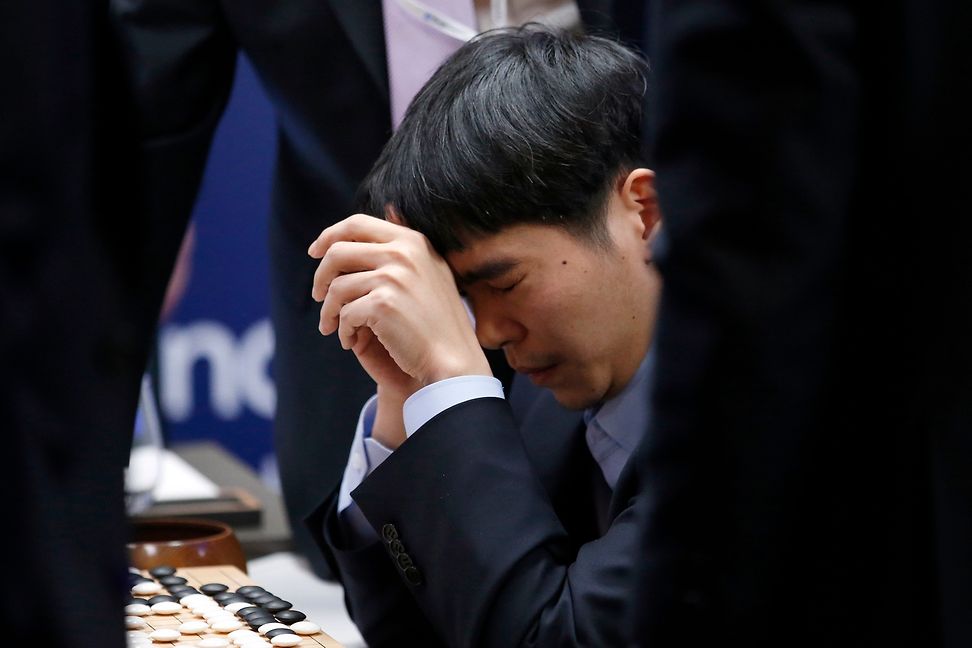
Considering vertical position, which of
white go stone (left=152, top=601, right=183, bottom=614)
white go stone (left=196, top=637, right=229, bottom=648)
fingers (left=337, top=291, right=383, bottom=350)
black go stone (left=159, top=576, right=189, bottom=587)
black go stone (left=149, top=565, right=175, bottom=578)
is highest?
fingers (left=337, top=291, right=383, bottom=350)

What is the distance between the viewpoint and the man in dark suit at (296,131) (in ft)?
5.47

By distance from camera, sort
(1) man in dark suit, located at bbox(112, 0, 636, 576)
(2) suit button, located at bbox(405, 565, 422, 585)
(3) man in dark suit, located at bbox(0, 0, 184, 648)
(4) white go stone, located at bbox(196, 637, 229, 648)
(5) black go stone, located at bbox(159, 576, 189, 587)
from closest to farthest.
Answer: (3) man in dark suit, located at bbox(0, 0, 184, 648) < (4) white go stone, located at bbox(196, 637, 229, 648) < (2) suit button, located at bbox(405, 565, 422, 585) < (5) black go stone, located at bbox(159, 576, 189, 587) < (1) man in dark suit, located at bbox(112, 0, 636, 576)

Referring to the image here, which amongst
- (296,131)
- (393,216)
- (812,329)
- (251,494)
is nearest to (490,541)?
(393,216)

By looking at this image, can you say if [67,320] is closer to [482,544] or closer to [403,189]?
[482,544]

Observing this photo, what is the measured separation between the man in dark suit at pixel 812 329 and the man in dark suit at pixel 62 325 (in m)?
0.22

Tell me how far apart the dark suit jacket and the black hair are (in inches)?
7.6

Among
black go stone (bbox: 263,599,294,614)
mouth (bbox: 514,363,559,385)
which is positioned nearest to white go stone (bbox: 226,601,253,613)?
black go stone (bbox: 263,599,294,614)

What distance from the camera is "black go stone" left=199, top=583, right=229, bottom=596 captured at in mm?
1198

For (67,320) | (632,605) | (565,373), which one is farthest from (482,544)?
(67,320)

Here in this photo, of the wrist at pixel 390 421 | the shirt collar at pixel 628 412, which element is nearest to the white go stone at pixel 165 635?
the wrist at pixel 390 421

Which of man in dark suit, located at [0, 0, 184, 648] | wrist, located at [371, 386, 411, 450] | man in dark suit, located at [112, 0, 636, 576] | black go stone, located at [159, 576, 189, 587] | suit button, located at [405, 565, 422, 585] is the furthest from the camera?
man in dark suit, located at [112, 0, 636, 576]

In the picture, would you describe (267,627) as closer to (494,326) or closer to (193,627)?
(193,627)

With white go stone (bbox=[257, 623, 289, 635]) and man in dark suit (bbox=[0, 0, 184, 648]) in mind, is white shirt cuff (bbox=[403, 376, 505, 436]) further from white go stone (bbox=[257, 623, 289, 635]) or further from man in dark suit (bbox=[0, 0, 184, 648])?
man in dark suit (bbox=[0, 0, 184, 648])

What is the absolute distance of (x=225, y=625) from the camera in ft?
3.56
